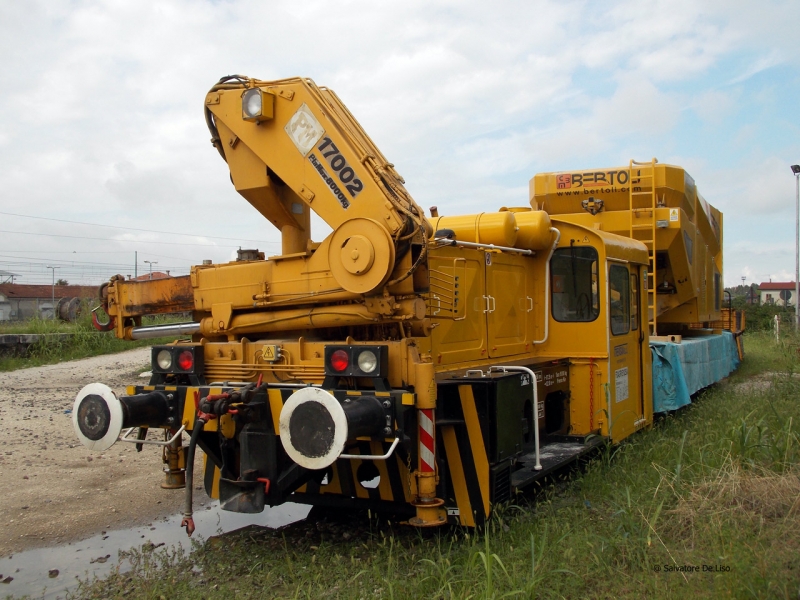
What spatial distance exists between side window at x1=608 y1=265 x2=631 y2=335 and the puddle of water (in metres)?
3.32

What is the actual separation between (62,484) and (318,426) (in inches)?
175

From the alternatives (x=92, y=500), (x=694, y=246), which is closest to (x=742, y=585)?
(x=92, y=500)

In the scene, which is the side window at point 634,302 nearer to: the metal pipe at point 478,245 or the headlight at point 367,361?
the metal pipe at point 478,245

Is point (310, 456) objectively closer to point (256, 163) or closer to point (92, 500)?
point (256, 163)

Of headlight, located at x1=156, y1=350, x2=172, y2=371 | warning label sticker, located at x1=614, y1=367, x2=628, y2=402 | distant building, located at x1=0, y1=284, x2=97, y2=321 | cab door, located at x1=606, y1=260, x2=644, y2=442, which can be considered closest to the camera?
headlight, located at x1=156, y1=350, x2=172, y2=371

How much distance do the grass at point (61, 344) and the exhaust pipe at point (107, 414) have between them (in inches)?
477

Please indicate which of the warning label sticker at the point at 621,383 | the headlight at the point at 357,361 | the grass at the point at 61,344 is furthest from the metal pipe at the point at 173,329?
the grass at the point at 61,344

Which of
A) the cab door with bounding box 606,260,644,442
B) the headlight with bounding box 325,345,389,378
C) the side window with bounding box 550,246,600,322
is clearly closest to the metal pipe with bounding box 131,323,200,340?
the headlight with bounding box 325,345,389,378

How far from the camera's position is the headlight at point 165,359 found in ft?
16.7

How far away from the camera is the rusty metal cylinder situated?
230 inches

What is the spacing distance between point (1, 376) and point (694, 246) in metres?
13.7

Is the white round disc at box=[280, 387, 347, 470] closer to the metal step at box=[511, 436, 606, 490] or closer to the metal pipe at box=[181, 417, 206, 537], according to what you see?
the metal pipe at box=[181, 417, 206, 537]

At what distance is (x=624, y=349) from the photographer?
6.89 m

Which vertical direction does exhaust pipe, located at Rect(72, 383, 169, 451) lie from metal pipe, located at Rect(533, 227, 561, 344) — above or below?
below
